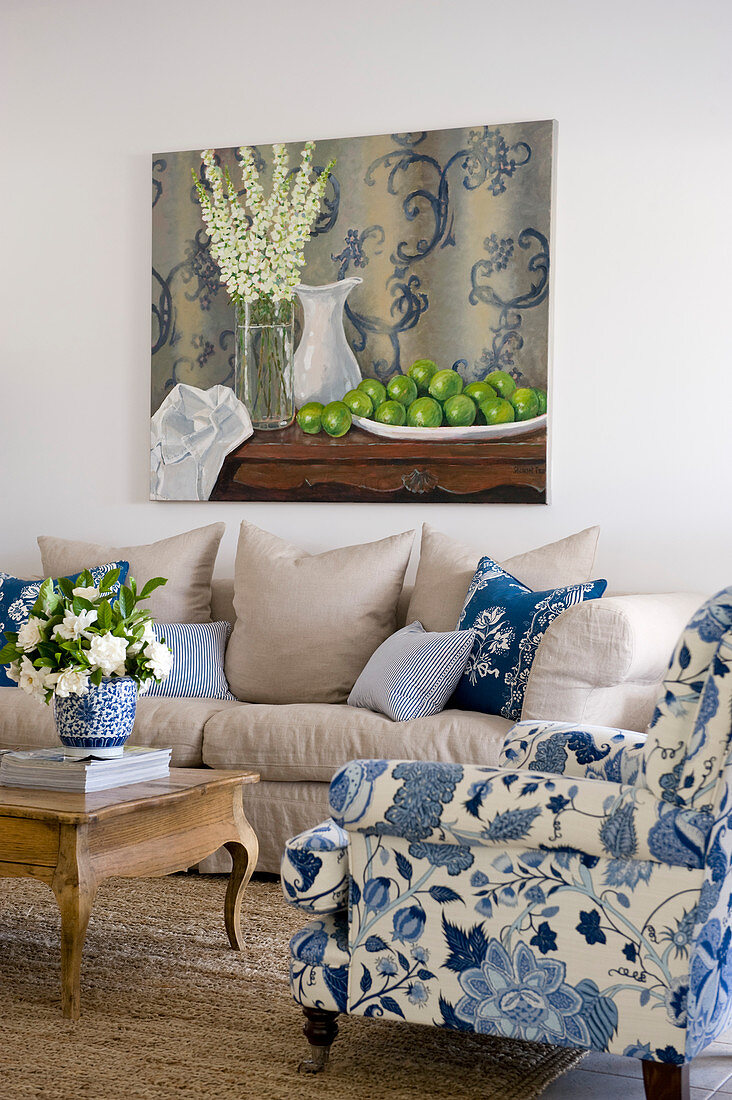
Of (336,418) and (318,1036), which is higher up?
(336,418)

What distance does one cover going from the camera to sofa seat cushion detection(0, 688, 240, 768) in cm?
365

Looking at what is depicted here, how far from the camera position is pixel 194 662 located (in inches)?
161

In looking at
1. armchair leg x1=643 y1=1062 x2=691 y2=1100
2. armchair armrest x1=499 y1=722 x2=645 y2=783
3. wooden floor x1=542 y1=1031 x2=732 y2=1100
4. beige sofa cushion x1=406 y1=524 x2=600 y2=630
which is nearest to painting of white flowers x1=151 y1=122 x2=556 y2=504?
beige sofa cushion x1=406 y1=524 x2=600 y2=630

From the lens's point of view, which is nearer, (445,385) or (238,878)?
(238,878)

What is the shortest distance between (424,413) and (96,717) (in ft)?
6.72

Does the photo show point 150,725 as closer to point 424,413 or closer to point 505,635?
point 505,635

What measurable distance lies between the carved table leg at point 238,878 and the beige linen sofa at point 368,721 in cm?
58

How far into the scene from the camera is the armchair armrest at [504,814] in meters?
1.91

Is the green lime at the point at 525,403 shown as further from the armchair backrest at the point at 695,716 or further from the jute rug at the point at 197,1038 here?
the armchair backrest at the point at 695,716

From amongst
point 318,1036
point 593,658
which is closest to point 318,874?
point 318,1036

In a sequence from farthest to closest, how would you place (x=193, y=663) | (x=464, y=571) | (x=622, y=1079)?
(x=193, y=663), (x=464, y=571), (x=622, y=1079)

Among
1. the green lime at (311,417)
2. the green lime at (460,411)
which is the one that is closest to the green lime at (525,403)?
the green lime at (460,411)

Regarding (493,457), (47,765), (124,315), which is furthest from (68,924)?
(124,315)

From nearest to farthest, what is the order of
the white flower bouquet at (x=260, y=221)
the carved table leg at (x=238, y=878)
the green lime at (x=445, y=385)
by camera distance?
the carved table leg at (x=238, y=878) < the green lime at (x=445, y=385) < the white flower bouquet at (x=260, y=221)
